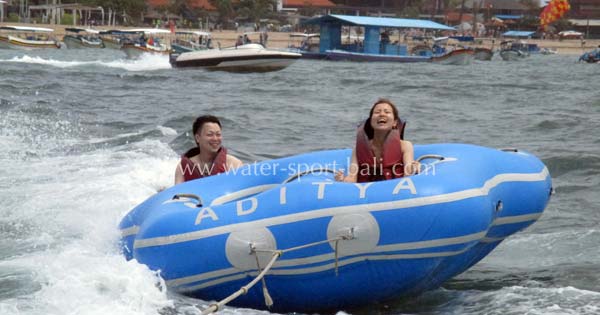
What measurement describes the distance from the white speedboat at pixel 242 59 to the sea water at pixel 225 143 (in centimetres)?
74

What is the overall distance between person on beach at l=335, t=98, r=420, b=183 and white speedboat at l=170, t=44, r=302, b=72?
1910 centimetres

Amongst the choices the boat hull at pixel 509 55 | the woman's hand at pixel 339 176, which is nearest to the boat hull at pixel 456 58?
the boat hull at pixel 509 55

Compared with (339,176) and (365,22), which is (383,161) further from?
(365,22)

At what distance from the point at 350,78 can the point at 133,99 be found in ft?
25.4

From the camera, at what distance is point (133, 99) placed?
1562 cm

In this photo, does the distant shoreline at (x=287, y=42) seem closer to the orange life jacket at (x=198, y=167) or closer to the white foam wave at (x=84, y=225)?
the white foam wave at (x=84, y=225)

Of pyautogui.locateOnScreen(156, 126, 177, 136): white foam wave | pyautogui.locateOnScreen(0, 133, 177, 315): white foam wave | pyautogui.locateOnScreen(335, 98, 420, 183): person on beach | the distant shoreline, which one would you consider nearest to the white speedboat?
pyautogui.locateOnScreen(156, 126, 177, 136): white foam wave

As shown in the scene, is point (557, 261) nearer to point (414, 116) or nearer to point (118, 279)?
point (118, 279)

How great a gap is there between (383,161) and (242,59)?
19273 millimetres

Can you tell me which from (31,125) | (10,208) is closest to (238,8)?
(31,125)

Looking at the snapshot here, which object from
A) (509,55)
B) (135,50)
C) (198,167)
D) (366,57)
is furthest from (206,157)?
(509,55)

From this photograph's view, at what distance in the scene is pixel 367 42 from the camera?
1367 inches

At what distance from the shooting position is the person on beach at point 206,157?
5051mm

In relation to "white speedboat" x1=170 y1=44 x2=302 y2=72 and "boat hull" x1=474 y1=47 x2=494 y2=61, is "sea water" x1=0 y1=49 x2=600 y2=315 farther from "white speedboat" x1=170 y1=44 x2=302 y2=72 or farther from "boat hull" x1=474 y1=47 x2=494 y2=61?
"boat hull" x1=474 y1=47 x2=494 y2=61
